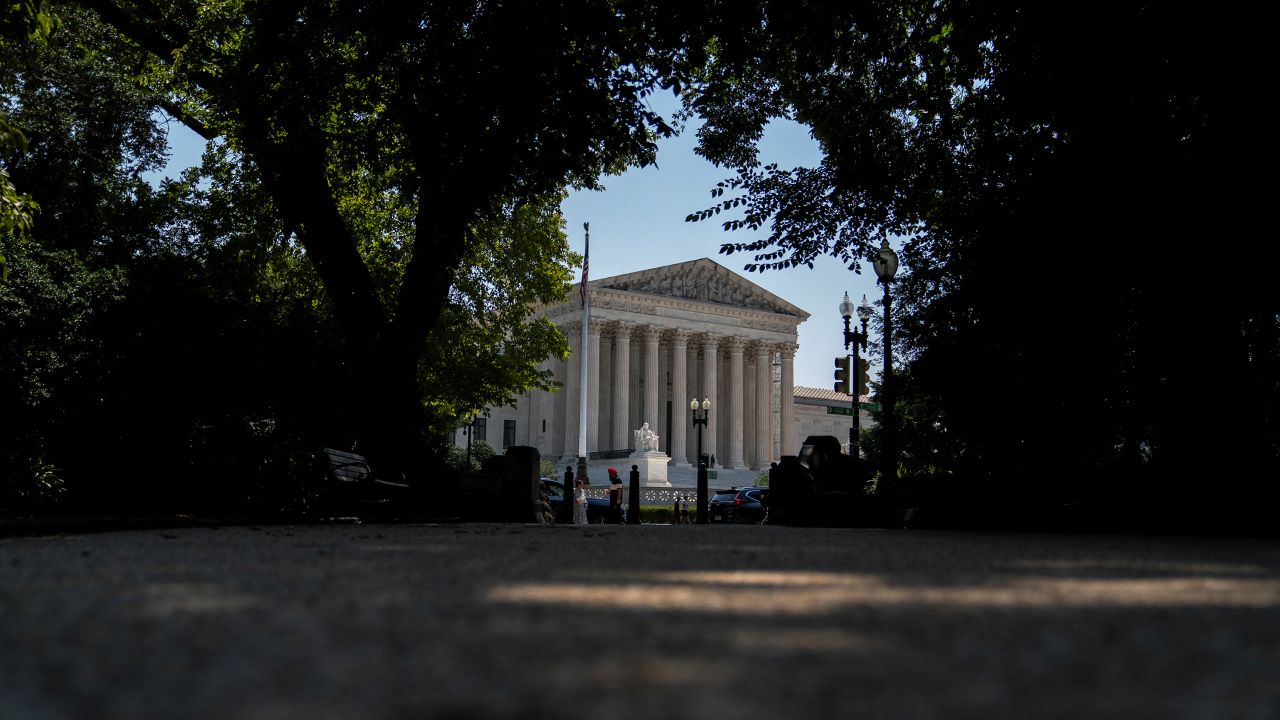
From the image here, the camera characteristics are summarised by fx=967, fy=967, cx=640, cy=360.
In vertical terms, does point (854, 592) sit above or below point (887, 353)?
below

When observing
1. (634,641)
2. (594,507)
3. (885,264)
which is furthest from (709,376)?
(634,641)

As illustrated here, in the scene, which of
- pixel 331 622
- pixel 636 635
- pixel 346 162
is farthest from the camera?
pixel 346 162

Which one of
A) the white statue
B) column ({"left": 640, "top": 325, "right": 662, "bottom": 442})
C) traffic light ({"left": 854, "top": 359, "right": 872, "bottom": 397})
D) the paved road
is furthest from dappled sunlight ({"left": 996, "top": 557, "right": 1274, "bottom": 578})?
column ({"left": 640, "top": 325, "right": 662, "bottom": 442})

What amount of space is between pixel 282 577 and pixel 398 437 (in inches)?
389

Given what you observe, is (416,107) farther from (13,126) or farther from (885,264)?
(885,264)

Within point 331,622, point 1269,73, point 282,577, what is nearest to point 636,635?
point 331,622

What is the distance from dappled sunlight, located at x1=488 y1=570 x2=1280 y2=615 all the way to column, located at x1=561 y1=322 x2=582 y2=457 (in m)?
66.3

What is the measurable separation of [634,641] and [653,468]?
59431mm

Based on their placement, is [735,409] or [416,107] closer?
[416,107]

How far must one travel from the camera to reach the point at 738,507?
33156 millimetres

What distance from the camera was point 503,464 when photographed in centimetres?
1448

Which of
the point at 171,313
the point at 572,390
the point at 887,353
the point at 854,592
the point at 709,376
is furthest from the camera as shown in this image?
the point at 709,376

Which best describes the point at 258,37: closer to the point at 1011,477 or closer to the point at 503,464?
the point at 503,464

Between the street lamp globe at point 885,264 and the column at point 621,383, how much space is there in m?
58.0
